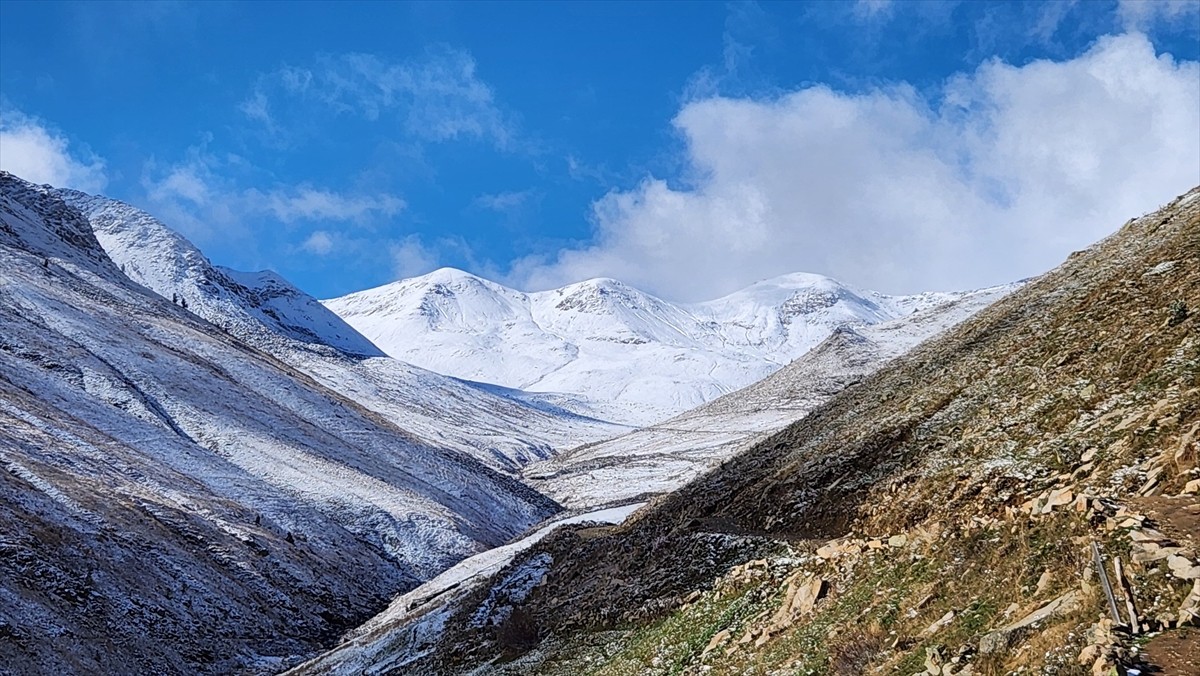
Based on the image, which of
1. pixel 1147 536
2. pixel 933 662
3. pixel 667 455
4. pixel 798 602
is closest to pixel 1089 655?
pixel 933 662

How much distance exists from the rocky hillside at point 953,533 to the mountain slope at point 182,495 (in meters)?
24.9

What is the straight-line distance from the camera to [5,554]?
49.3 meters

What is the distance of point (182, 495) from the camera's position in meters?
73.9

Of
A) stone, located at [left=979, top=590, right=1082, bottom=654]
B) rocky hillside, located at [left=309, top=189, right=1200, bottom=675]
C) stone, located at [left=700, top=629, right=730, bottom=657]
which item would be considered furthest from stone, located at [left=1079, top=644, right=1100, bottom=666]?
stone, located at [left=700, top=629, right=730, bottom=657]

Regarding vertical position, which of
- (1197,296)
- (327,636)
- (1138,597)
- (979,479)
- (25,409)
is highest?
(1197,296)

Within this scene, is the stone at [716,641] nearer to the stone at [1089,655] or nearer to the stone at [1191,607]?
the stone at [1089,655]

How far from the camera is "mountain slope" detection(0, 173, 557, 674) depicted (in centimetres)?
5128

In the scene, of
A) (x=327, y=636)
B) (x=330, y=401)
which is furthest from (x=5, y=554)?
(x=330, y=401)

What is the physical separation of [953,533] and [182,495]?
7295 cm

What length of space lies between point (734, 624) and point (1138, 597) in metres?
10.7

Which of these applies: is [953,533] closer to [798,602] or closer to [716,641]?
[798,602]

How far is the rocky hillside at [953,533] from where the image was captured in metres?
12.7

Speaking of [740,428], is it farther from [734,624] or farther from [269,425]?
[734,624]

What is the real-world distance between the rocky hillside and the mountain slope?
2488 cm
